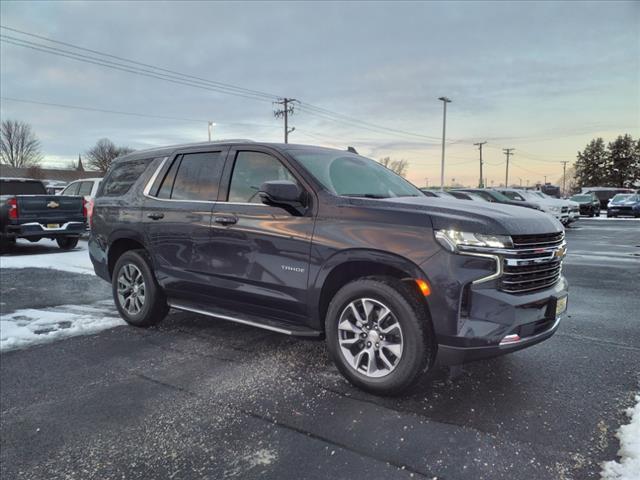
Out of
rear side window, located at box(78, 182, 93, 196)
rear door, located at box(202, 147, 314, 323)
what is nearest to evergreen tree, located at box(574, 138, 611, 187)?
rear side window, located at box(78, 182, 93, 196)

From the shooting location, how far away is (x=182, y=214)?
14.7 feet

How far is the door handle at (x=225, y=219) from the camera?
403 centimetres

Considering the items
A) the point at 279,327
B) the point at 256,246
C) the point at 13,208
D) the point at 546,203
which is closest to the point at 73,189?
the point at 13,208

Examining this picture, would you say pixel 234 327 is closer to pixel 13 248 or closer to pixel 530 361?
pixel 530 361

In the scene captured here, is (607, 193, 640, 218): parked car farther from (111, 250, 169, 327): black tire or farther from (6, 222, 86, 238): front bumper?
(111, 250, 169, 327): black tire

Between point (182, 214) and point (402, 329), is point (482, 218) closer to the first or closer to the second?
point (402, 329)

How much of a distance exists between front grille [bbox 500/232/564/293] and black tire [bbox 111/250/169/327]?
3.54 m

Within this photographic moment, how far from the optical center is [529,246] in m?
3.09

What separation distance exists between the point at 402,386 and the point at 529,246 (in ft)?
4.22

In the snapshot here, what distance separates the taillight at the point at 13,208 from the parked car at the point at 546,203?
1747 cm

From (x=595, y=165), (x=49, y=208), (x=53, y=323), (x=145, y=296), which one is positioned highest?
(x=595, y=165)

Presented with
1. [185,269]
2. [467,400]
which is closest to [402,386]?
[467,400]

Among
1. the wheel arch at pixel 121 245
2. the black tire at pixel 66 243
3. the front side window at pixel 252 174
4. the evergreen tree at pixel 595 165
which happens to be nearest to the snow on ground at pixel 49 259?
the black tire at pixel 66 243

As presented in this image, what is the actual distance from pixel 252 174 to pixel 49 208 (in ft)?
31.0
